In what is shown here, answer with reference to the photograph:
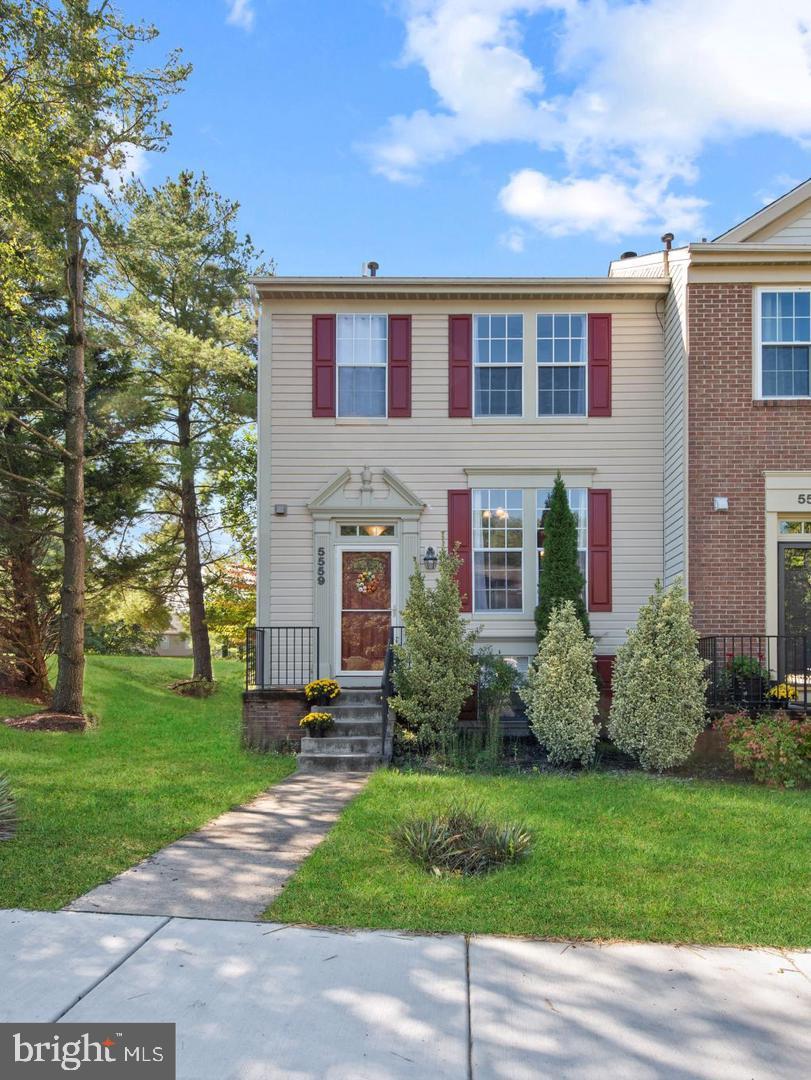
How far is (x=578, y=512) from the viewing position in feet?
Result: 38.5

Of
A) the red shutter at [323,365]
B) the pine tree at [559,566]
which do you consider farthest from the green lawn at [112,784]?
the red shutter at [323,365]

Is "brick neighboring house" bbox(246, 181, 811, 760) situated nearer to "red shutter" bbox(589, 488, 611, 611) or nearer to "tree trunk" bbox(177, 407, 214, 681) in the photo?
"red shutter" bbox(589, 488, 611, 611)

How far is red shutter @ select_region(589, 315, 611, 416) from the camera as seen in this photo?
11.9 meters

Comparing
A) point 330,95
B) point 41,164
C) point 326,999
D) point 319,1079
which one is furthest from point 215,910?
point 330,95

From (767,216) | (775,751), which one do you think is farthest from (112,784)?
(767,216)

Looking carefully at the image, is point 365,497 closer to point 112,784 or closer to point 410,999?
point 112,784

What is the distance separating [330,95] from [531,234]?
5072 mm

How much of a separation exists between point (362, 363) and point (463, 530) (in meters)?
2.73

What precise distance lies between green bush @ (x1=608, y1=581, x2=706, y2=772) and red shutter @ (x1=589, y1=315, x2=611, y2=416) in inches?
140

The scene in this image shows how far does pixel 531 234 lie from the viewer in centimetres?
1616

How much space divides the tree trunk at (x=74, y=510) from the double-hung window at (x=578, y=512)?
698cm

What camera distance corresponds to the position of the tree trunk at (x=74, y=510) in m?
12.8

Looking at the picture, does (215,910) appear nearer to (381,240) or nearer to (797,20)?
(797,20)

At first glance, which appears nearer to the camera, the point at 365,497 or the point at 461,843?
the point at 461,843
